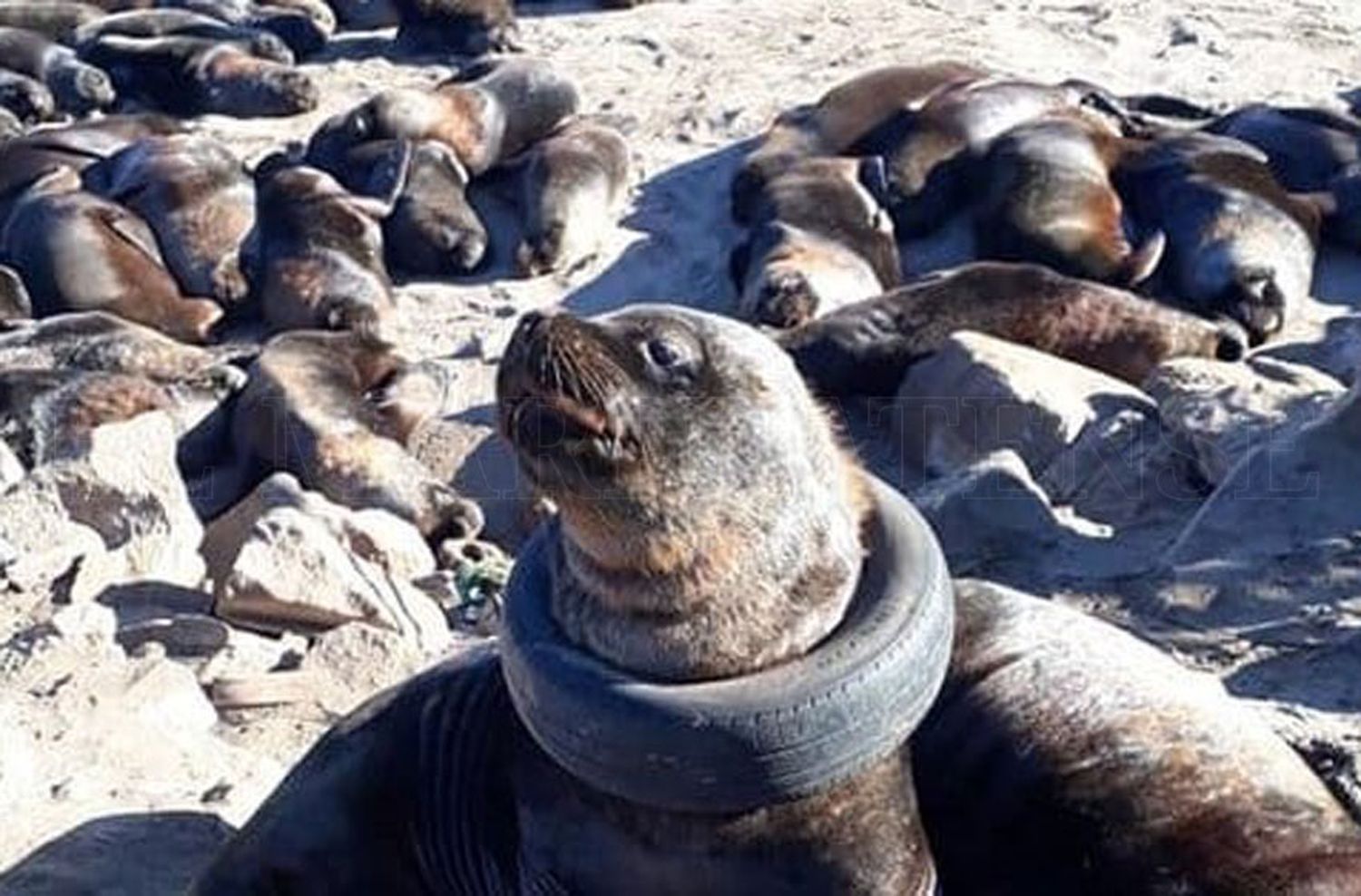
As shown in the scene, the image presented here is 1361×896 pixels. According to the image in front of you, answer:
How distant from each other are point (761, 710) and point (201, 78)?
8772 millimetres

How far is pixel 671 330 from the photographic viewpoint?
11.5 ft

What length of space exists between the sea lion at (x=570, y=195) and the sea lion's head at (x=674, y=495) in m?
6.14

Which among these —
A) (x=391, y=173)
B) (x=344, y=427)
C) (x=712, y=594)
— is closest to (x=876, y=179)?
(x=391, y=173)

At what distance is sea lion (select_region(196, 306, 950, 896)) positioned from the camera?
3346 mm

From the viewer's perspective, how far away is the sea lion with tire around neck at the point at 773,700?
11.0ft

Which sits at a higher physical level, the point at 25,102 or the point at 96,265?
the point at 96,265

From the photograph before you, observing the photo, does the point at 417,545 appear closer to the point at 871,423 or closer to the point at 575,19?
the point at 871,423

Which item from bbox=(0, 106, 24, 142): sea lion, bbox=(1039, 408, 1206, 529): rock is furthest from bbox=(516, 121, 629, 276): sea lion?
bbox=(1039, 408, 1206, 529): rock

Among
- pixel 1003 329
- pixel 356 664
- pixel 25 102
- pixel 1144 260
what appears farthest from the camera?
pixel 25 102

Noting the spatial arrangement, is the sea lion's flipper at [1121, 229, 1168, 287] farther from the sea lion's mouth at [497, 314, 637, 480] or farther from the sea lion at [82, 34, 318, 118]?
the sea lion's mouth at [497, 314, 637, 480]

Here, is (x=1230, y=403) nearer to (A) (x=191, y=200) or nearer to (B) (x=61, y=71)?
(A) (x=191, y=200)

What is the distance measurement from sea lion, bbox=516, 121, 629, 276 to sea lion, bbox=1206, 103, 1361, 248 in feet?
7.65

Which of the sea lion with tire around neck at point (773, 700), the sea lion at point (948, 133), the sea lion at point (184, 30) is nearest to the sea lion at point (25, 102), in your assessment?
the sea lion at point (184, 30)

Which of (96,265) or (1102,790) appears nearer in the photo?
(1102,790)
